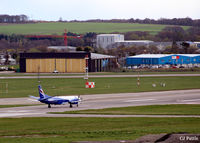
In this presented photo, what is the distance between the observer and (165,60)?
475 ft

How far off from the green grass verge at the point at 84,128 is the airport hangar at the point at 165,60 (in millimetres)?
105298

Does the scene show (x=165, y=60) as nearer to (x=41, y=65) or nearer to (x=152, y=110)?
(x=41, y=65)

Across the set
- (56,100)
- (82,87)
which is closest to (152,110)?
(56,100)

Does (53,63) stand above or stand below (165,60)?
below

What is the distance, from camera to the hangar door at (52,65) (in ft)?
419

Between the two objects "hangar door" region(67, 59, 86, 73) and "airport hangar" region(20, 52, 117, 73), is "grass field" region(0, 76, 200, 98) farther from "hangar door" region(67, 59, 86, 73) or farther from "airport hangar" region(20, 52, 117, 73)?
"airport hangar" region(20, 52, 117, 73)

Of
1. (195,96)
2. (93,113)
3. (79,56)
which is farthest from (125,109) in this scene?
(79,56)

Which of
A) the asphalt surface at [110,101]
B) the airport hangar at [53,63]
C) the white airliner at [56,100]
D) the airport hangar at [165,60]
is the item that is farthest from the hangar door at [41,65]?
the white airliner at [56,100]

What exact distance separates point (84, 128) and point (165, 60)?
11419 centimetres

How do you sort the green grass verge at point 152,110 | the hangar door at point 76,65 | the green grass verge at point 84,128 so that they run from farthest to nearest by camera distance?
the hangar door at point 76,65 → the green grass verge at point 152,110 → the green grass verge at point 84,128

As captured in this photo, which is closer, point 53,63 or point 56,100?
point 56,100

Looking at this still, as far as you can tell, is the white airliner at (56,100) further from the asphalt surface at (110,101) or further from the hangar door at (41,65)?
the hangar door at (41,65)

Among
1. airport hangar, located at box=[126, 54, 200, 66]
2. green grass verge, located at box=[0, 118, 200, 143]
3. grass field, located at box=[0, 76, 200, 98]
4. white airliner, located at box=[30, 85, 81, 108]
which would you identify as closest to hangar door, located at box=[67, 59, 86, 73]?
airport hangar, located at box=[126, 54, 200, 66]

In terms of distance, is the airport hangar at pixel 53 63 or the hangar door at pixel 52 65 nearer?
the airport hangar at pixel 53 63
